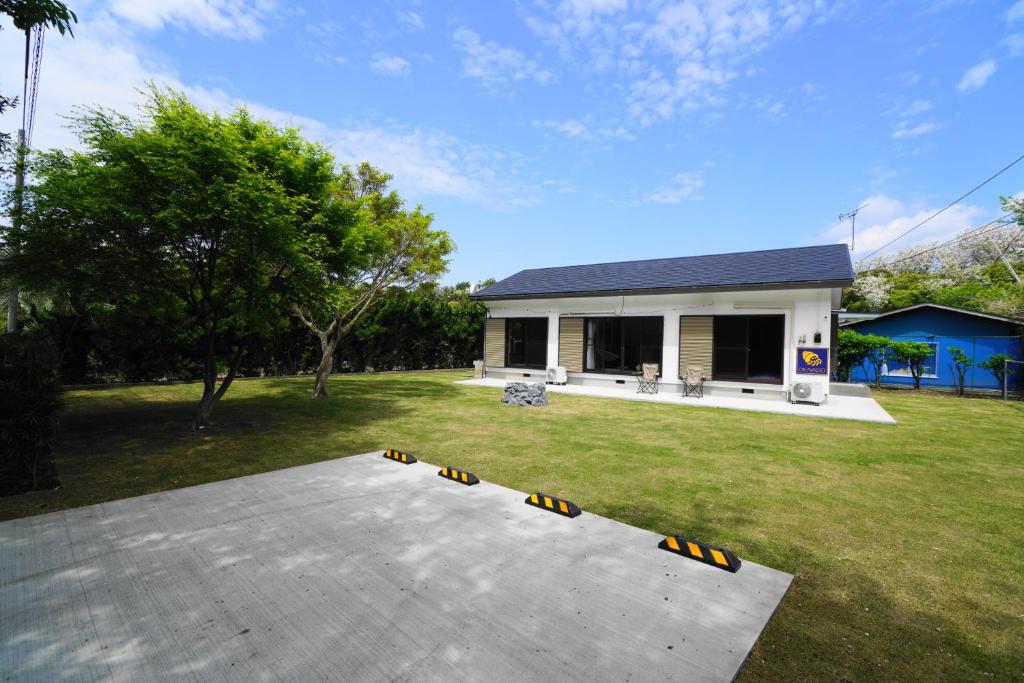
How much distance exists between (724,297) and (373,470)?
11.3 m

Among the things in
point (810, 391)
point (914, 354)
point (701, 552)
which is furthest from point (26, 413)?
point (914, 354)

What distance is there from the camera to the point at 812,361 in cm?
1142

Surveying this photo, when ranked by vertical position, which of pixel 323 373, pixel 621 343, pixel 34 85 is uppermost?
pixel 34 85

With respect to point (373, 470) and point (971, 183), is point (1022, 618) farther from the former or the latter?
point (971, 183)

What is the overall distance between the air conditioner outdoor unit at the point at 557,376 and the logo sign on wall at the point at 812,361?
22.3ft

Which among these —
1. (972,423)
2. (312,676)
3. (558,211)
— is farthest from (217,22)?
(972,423)

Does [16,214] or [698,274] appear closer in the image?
[16,214]

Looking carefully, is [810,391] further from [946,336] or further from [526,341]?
[526,341]

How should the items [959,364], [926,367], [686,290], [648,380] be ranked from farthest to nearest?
[926,367]
[959,364]
[648,380]
[686,290]

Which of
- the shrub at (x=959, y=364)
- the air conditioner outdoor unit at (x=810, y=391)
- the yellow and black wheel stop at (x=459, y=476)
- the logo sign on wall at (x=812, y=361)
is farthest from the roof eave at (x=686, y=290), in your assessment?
the yellow and black wheel stop at (x=459, y=476)

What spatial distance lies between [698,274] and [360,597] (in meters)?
13.8

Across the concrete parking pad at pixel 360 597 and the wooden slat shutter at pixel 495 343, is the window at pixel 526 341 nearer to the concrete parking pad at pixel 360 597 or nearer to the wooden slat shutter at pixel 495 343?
the wooden slat shutter at pixel 495 343

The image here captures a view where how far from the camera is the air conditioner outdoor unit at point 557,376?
1509cm

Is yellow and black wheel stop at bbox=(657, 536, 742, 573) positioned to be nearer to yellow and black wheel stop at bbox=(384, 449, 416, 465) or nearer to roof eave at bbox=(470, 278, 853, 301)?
yellow and black wheel stop at bbox=(384, 449, 416, 465)
